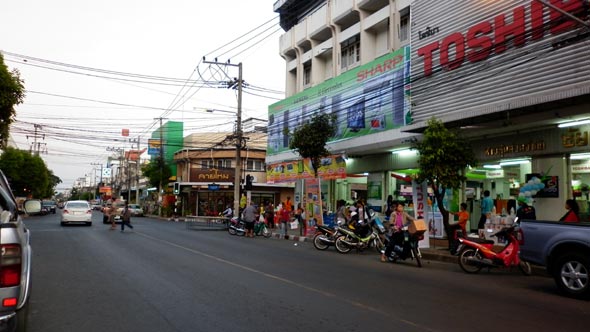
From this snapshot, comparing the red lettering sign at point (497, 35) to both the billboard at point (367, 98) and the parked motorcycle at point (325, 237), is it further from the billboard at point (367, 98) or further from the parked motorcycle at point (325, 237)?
the parked motorcycle at point (325, 237)

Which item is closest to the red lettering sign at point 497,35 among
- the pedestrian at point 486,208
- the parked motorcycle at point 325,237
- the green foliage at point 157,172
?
the pedestrian at point 486,208

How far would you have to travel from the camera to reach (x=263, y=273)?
10.9 meters

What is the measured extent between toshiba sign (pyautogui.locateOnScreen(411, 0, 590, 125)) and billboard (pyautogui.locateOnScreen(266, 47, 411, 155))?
4.56 ft

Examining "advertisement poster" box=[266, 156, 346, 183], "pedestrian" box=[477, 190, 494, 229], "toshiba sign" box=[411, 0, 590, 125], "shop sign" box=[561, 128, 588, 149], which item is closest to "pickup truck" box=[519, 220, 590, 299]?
"toshiba sign" box=[411, 0, 590, 125]

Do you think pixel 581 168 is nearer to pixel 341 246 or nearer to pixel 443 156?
pixel 443 156

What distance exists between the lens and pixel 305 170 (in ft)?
86.7

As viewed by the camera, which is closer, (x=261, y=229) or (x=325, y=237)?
(x=325, y=237)

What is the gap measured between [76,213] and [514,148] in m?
24.9

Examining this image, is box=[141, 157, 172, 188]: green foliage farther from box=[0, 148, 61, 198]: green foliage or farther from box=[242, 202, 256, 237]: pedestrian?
box=[242, 202, 256, 237]: pedestrian

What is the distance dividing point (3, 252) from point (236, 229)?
21.6m

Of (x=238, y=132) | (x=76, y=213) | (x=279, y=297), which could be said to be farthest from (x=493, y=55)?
(x=76, y=213)

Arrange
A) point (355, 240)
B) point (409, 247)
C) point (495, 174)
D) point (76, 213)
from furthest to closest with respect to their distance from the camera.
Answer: point (76, 213) → point (495, 174) → point (355, 240) → point (409, 247)

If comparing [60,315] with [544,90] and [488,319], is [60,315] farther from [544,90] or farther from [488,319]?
[544,90]

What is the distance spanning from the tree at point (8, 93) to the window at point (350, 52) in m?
17.4
